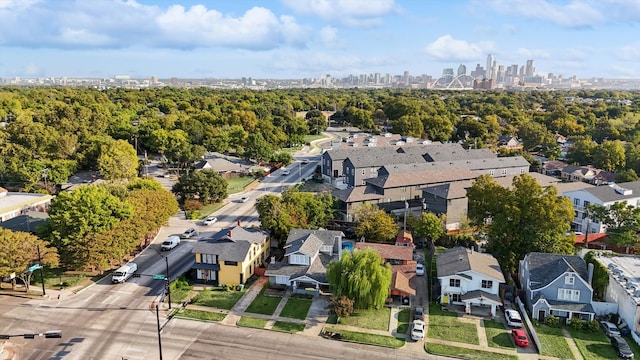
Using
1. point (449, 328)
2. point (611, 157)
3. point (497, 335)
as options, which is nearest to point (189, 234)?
point (449, 328)

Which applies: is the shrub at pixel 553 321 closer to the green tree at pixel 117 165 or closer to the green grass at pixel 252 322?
the green grass at pixel 252 322

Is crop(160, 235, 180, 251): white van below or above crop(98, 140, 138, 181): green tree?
below

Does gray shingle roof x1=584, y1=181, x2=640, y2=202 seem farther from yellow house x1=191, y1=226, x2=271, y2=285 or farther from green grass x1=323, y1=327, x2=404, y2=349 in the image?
→ yellow house x1=191, y1=226, x2=271, y2=285

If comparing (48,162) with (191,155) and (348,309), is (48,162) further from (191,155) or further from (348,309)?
(348,309)

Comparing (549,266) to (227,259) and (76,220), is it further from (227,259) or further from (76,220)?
(76,220)

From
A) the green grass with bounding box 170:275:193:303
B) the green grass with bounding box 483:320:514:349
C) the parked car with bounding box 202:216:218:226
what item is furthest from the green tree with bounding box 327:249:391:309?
the parked car with bounding box 202:216:218:226

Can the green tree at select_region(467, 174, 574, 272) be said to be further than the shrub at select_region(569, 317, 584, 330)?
Yes

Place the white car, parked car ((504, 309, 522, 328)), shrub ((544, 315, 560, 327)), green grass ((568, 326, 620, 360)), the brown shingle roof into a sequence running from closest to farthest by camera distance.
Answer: green grass ((568, 326, 620, 360))
parked car ((504, 309, 522, 328))
shrub ((544, 315, 560, 327))
the brown shingle roof
the white car
